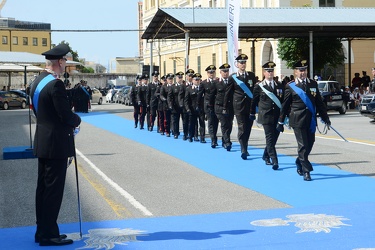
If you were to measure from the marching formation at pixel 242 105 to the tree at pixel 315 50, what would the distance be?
2187 cm

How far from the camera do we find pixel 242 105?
53.1ft

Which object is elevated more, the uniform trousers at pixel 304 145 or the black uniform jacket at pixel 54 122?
the black uniform jacket at pixel 54 122

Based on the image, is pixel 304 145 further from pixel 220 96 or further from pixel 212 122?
pixel 212 122

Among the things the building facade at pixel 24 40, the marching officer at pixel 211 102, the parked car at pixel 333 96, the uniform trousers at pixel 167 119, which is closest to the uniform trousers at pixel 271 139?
the marching officer at pixel 211 102

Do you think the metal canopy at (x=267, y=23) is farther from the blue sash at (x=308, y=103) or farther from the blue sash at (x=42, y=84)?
the blue sash at (x=42, y=84)

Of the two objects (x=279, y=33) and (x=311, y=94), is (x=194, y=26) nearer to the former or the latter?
(x=279, y=33)

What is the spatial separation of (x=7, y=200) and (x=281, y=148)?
9.03m

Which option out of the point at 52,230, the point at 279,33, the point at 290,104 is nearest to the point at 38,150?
the point at 52,230

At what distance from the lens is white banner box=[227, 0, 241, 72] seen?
25.2 m

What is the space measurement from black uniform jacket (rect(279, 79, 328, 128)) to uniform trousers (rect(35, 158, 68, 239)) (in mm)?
5478

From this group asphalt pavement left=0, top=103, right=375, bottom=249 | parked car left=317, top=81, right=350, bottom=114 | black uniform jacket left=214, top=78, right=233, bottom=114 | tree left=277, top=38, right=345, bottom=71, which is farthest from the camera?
tree left=277, top=38, right=345, bottom=71

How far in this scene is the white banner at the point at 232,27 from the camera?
25172 mm

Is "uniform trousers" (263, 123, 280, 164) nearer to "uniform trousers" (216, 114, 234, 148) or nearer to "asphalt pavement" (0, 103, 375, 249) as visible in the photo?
"asphalt pavement" (0, 103, 375, 249)

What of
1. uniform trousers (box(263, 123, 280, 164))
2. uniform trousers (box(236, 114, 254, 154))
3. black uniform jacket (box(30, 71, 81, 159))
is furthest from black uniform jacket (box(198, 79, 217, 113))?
black uniform jacket (box(30, 71, 81, 159))
